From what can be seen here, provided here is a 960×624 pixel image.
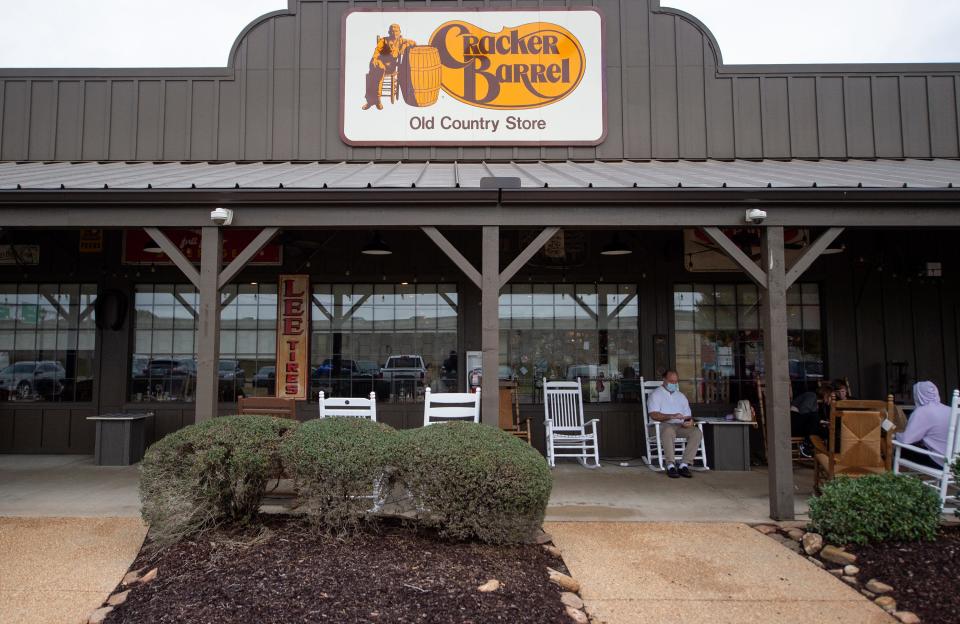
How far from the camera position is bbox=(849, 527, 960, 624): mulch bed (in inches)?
137

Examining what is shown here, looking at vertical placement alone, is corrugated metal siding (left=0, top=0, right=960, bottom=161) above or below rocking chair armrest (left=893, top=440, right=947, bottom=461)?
above

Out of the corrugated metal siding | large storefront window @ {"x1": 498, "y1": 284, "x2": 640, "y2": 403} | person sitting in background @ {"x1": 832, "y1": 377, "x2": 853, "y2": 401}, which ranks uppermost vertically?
the corrugated metal siding

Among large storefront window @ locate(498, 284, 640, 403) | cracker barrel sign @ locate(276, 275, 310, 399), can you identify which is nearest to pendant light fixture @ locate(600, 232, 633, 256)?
large storefront window @ locate(498, 284, 640, 403)

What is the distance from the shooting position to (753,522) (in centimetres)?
519

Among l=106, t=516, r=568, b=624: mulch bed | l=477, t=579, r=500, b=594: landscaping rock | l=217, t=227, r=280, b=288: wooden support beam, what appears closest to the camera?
l=106, t=516, r=568, b=624: mulch bed

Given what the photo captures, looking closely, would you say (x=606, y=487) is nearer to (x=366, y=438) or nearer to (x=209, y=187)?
(x=366, y=438)

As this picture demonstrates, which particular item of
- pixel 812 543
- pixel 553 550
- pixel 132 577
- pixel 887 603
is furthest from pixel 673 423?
pixel 132 577

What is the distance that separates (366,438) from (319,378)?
156 inches

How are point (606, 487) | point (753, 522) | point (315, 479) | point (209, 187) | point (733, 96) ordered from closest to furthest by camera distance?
point (315, 479) < point (753, 522) < point (209, 187) < point (606, 487) < point (733, 96)

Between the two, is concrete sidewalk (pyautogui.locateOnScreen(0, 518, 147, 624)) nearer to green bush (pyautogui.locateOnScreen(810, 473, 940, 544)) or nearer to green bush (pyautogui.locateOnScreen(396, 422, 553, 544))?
green bush (pyautogui.locateOnScreen(396, 422, 553, 544))

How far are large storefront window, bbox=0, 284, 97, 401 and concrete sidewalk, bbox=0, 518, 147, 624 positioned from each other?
3605 mm

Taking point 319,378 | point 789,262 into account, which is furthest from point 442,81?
point 789,262

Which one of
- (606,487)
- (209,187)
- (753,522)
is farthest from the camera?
(606,487)

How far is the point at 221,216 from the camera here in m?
5.46
